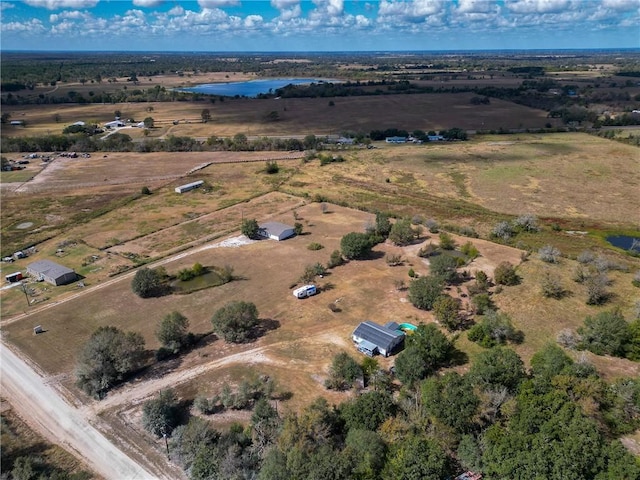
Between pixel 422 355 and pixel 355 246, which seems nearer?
pixel 422 355

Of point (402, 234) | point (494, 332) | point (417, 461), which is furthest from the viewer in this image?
point (402, 234)

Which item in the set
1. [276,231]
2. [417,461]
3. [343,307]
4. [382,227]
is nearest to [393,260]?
[382,227]

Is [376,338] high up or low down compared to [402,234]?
down

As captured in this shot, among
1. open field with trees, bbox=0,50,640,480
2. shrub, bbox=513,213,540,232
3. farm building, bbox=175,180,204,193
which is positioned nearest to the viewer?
open field with trees, bbox=0,50,640,480

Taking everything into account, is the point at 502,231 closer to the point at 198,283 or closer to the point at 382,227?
the point at 382,227

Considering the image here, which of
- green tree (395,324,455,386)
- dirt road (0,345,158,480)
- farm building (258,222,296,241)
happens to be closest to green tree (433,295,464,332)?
green tree (395,324,455,386)

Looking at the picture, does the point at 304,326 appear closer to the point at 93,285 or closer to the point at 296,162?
the point at 93,285

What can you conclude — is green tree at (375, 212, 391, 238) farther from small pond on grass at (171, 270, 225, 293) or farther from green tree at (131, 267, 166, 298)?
green tree at (131, 267, 166, 298)
